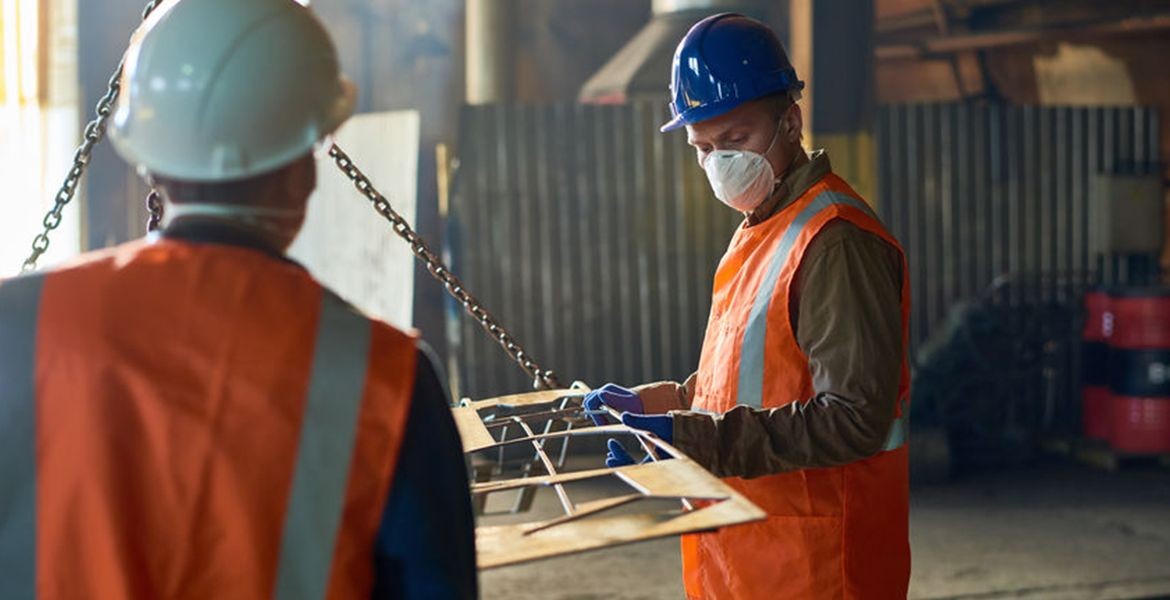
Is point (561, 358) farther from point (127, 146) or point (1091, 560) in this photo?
point (127, 146)

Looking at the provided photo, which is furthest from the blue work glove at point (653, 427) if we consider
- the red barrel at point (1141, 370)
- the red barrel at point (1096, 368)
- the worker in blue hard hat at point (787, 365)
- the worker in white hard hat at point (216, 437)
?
the red barrel at point (1096, 368)

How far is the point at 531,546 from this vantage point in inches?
72.6

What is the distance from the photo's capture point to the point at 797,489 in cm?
255

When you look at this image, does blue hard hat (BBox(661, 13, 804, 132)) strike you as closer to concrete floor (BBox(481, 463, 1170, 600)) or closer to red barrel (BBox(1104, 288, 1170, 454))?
concrete floor (BBox(481, 463, 1170, 600))

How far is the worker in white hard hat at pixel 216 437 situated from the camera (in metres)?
1.43

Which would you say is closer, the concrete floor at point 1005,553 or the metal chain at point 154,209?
the metal chain at point 154,209

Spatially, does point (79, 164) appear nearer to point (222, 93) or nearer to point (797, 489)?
point (222, 93)

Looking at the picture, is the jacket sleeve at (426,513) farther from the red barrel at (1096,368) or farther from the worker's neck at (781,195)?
the red barrel at (1096,368)

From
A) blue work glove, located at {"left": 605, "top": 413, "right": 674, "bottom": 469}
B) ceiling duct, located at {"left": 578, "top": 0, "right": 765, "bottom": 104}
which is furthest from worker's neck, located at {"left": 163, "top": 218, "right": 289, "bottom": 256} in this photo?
ceiling duct, located at {"left": 578, "top": 0, "right": 765, "bottom": 104}

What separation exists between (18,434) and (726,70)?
1729 mm

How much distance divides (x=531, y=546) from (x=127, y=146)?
0.81 meters

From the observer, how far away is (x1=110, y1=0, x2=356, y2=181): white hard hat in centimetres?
156

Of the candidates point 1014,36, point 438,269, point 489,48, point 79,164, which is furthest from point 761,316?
point 1014,36

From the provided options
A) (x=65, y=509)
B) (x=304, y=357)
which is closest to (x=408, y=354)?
(x=304, y=357)
